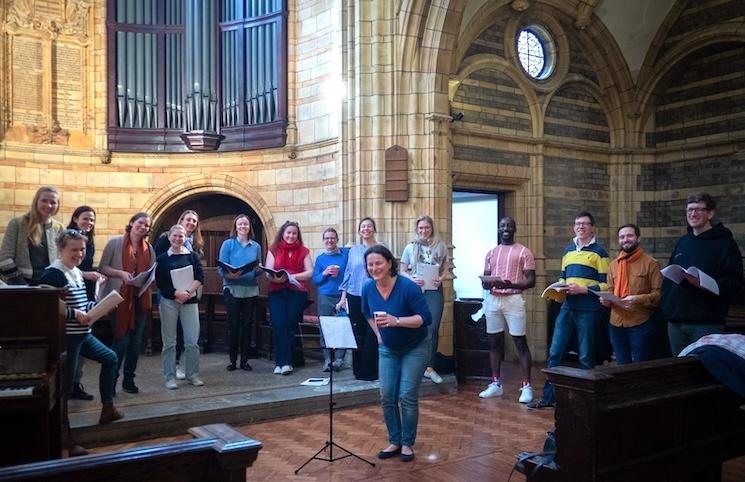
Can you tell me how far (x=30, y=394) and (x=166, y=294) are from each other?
8.20 ft

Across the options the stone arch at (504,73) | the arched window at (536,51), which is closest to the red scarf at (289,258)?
the stone arch at (504,73)

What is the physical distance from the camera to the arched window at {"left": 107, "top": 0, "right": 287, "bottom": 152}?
9.74 m

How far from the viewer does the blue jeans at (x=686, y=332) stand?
15.5 ft

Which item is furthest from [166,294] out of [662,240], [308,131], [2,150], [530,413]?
[662,240]

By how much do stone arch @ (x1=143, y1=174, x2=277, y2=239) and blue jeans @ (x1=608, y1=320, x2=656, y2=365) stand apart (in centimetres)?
568

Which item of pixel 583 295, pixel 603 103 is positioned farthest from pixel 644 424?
pixel 603 103

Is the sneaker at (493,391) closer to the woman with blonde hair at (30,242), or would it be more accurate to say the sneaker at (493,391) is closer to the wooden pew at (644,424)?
the wooden pew at (644,424)

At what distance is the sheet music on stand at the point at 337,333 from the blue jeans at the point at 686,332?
93.7 inches

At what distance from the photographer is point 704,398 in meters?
3.73

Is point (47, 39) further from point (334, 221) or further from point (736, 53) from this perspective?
point (736, 53)

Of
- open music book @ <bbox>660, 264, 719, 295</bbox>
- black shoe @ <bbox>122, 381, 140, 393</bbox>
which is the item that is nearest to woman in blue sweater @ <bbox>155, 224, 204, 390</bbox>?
black shoe @ <bbox>122, 381, 140, 393</bbox>

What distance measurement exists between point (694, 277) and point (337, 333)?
8.15 feet

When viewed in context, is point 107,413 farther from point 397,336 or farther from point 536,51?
point 536,51

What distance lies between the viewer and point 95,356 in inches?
184
